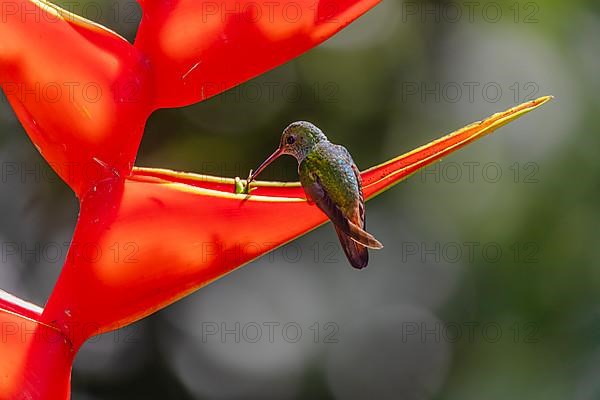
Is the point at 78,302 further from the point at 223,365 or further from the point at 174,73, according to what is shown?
the point at 223,365

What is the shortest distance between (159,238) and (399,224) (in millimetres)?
1751

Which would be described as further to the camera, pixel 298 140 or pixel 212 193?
pixel 298 140

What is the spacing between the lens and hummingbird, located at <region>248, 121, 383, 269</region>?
0.74 m

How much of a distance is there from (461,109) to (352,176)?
1594mm

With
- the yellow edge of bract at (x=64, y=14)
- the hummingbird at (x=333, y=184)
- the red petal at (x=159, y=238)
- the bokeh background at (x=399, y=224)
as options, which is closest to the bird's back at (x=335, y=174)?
the hummingbird at (x=333, y=184)

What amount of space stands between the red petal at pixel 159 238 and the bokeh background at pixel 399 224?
1.46 m

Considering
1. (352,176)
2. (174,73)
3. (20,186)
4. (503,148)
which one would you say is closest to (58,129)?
(174,73)

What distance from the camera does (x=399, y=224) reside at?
2.40m

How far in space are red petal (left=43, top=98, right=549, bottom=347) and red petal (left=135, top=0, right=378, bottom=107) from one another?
7cm

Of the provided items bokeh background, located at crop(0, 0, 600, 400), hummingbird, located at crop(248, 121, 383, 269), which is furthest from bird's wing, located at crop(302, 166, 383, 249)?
bokeh background, located at crop(0, 0, 600, 400)

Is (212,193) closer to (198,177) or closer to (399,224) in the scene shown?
(198,177)

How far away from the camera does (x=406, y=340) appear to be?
102 inches

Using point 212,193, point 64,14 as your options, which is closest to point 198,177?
point 212,193

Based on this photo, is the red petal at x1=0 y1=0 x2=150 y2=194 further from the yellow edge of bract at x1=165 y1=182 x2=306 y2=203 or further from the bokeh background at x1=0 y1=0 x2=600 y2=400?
the bokeh background at x1=0 y1=0 x2=600 y2=400
